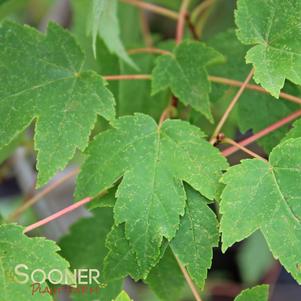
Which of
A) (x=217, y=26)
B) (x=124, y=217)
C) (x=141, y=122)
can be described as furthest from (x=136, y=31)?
(x=124, y=217)

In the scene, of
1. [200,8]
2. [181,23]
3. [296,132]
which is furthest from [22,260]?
[200,8]

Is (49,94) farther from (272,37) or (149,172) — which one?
(272,37)

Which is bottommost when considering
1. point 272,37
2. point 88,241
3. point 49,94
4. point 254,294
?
point 88,241

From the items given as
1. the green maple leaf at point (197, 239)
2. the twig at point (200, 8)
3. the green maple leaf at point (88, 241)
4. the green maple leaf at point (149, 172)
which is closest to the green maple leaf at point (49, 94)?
the green maple leaf at point (149, 172)

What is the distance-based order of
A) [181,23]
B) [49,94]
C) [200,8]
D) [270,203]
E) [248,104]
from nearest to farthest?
[270,203] → [49,94] → [248,104] → [181,23] → [200,8]

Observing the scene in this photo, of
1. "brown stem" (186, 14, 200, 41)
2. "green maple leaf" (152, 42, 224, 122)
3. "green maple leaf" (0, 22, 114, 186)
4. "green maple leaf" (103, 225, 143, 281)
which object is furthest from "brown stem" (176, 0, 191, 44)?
"green maple leaf" (103, 225, 143, 281)

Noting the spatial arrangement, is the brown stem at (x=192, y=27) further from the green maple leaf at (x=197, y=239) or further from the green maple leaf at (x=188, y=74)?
the green maple leaf at (x=197, y=239)
